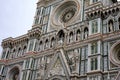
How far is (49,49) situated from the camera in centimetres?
2270

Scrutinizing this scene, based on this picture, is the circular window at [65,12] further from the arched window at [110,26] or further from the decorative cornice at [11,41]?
the arched window at [110,26]

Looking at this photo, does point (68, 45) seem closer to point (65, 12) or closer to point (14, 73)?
point (65, 12)

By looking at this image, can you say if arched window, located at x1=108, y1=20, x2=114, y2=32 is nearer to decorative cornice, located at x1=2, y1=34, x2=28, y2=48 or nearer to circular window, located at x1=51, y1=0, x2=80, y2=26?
circular window, located at x1=51, y1=0, x2=80, y2=26

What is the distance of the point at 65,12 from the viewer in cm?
2503

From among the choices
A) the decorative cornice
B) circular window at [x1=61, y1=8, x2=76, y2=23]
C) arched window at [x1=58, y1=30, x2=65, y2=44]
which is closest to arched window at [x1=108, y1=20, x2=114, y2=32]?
arched window at [x1=58, y1=30, x2=65, y2=44]

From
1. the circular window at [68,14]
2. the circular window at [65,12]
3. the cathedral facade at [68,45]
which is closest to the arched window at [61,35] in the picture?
the cathedral facade at [68,45]

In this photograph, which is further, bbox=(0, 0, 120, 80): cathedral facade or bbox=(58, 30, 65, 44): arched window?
bbox=(58, 30, 65, 44): arched window

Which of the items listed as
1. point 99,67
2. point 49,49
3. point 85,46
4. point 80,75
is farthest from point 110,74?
point 49,49

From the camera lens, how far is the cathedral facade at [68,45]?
1836cm

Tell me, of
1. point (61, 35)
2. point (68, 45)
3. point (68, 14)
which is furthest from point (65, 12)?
point (68, 45)

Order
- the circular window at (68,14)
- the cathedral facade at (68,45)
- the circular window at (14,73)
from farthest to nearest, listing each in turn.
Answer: the circular window at (14,73), the circular window at (68,14), the cathedral facade at (68,45)

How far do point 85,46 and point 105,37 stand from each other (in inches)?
80.8

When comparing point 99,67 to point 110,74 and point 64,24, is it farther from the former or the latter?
point 64,24

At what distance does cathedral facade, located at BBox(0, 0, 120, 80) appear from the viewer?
18.4 metres
